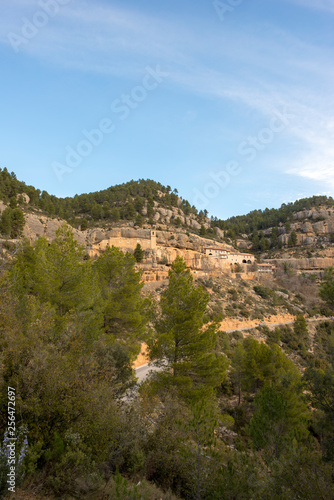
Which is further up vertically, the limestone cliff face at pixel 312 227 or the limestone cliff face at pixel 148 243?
the limestone cliff face at pixel 312 227

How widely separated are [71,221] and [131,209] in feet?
56.5

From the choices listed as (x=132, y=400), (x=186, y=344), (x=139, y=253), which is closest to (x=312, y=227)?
(x=139, y=253)

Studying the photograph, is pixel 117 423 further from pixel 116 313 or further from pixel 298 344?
pixel 298 344

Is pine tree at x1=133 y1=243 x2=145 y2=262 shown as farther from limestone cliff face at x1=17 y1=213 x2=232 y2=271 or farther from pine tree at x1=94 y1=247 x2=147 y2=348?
pine tree at x1=94 y1=247 x2=147 y2=348

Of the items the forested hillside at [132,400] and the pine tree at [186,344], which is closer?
the forested hillside at [132,400]

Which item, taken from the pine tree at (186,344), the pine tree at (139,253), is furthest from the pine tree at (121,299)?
the pine tree at (139,253)

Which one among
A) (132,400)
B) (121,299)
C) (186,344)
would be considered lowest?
(132,400)

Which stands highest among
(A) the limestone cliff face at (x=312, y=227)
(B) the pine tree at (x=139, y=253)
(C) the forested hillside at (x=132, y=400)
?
(A) the limestone cliff face at (x=312, y=227)

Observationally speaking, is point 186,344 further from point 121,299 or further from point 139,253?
point 139,253

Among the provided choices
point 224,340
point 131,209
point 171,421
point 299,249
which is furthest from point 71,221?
point 299,249

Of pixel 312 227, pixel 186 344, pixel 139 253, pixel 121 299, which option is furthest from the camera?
pixel 312 227

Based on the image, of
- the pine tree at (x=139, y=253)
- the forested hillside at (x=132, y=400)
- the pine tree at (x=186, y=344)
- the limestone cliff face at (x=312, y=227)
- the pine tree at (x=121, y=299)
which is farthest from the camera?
the limestone cliff face at (x=312, y=227)

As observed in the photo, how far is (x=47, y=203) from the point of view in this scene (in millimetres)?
57938

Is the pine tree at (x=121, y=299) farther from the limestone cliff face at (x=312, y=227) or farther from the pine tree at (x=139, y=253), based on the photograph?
the limestone cliff face at (x=312, y=227)
